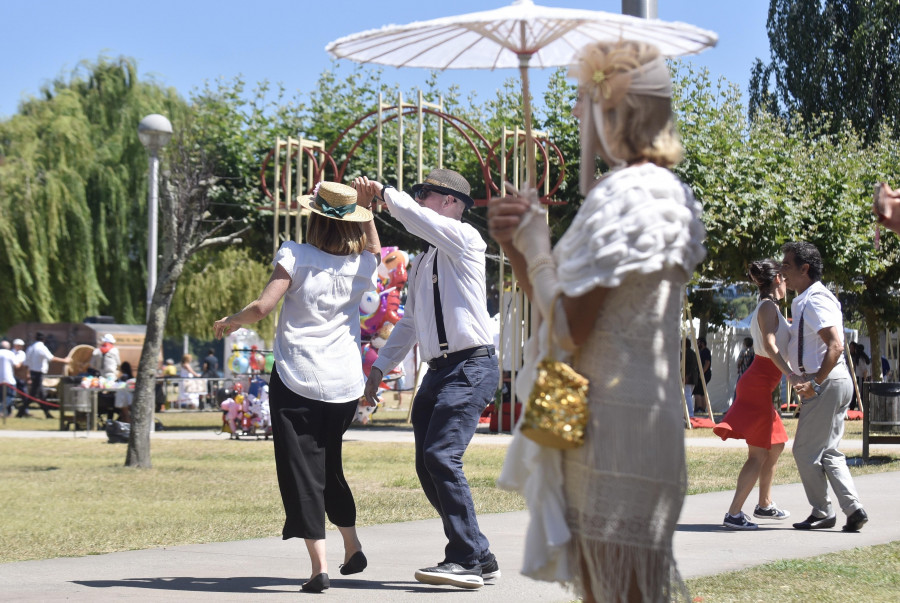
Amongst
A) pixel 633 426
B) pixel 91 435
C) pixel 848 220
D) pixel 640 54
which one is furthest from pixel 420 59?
pixel 848 220

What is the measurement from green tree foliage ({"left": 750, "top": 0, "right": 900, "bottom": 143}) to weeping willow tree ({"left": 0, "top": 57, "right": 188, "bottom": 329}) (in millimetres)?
18927

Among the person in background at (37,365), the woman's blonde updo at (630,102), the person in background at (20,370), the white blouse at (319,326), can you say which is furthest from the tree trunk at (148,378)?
the person in background at (20,370)

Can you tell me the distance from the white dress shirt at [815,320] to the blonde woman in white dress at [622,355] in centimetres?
485

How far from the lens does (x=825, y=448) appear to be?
767 cm

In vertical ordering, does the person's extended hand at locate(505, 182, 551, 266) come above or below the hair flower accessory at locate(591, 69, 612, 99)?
below

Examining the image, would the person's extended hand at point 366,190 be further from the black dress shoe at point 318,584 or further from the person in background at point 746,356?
the person in background at point 746,356

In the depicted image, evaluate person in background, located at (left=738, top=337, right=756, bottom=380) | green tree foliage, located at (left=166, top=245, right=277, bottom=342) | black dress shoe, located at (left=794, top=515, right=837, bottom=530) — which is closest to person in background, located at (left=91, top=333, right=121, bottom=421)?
green tree foliage, located at (left=166, top=245, right=277, bottom=342)

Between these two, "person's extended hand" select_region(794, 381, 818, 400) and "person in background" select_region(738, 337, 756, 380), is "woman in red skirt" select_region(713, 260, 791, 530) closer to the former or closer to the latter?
"person's extended hand" select_region(794, 381, 818, 400)

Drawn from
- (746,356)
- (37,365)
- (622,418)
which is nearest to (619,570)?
(622,418)

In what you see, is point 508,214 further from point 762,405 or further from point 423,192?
point 762,405

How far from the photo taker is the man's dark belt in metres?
5.85

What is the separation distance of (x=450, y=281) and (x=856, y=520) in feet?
11.2

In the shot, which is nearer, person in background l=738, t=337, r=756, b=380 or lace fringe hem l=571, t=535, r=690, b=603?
lace fringe hem l=571, t=535, r=690, b=603

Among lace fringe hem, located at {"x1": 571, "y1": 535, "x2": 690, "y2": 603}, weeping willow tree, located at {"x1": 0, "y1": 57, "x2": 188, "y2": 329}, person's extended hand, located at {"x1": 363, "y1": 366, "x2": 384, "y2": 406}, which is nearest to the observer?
lace fringe hem, located at {"x1": 571, "y1": 535, "x2": 690, "y2": 603}
